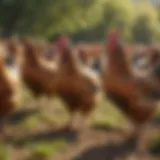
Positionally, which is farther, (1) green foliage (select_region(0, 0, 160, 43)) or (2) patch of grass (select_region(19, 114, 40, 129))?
(1) green foliage (select_region(0, 0, 160, 43))

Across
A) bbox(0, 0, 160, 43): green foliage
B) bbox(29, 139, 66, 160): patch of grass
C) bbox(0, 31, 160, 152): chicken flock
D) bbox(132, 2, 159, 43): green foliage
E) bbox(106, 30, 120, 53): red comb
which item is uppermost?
bbox(132, 2, 159, 43): green foliage

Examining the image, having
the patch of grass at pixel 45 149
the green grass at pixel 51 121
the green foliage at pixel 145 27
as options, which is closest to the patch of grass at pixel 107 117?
the green grass at pixel 51 121

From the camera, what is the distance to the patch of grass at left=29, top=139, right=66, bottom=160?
176 inches

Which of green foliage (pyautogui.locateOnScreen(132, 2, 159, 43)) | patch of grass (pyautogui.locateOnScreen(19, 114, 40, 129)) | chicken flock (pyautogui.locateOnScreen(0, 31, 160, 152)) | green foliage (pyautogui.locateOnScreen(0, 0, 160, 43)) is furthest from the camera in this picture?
Result: green foliage (pyautogui.locateOnScreen(132, 2, 159, 43))

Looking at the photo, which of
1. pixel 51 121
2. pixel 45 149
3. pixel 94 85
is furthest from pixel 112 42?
pixel 45 149

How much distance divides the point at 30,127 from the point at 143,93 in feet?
4.98

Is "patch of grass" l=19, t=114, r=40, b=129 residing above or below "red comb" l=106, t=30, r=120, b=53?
below

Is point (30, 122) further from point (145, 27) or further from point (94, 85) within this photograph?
point (145, 27)

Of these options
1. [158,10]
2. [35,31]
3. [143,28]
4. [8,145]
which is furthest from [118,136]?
[158,10]

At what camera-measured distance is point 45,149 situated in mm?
4648

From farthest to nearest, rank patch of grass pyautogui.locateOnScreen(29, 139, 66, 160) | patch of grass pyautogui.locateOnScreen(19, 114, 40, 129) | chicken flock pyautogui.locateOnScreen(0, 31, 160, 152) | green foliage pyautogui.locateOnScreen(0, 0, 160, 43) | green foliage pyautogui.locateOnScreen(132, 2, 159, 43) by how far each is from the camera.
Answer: green foliage pyautogui.locateOnScreen(132, 2, 159, 43), green foliage pyautogui.locateOnScreen(0, 0, 160, 43), patch of grass pyautogui.locateOnScreen(19, 114, 40, 129), chicken flock pyautogui.locateOnScreen(0, 31, 160, 152), patch of grass pyautogui.locateOnScreen(29, 139, 66, 160)

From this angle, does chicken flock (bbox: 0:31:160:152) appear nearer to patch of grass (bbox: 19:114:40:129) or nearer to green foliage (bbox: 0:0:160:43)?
patch of grass (bbox: 19:114:40:129)

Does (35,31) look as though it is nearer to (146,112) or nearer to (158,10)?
(146,112)

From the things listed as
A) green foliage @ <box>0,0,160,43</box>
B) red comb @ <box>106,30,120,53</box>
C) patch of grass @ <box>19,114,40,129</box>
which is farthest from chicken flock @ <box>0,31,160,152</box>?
green foliage @ <box>0,0,160,43</box>
